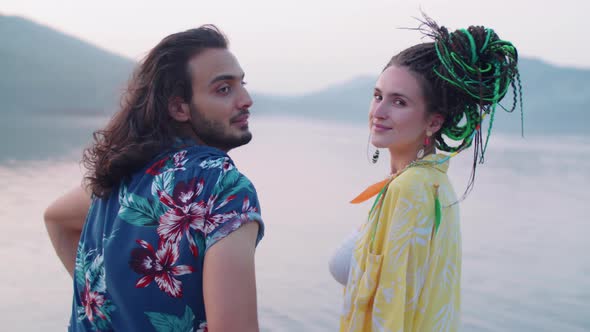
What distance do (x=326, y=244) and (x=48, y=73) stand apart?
37.6m

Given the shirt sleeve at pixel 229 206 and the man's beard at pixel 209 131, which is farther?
the man's beard at pixel 209 131

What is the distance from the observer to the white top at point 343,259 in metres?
1.99

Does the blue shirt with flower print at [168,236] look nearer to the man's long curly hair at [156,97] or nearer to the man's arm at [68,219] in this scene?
the man's long curly hair at [156,97]

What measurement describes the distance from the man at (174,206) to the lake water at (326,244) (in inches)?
87.8

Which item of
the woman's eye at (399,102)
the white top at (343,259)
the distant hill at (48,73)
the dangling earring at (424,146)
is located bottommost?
the distant hill at (48,73)

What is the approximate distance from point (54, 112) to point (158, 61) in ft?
96.9

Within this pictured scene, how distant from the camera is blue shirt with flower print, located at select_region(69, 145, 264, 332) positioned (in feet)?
4.30

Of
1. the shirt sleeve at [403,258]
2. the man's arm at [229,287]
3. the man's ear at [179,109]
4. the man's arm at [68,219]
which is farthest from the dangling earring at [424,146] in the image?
the man's arm at [68,219]

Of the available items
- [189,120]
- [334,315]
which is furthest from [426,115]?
[334,315]

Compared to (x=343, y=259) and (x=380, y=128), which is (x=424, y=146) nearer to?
(x=380, y=128)

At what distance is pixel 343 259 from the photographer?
1999 millimetres

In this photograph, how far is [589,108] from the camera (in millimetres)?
50594

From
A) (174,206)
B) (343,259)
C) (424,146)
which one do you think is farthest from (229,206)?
(424,146)

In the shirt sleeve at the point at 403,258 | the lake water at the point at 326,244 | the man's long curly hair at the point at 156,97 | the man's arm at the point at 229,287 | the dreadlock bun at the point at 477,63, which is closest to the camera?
the man's arm at the point at 229,287
